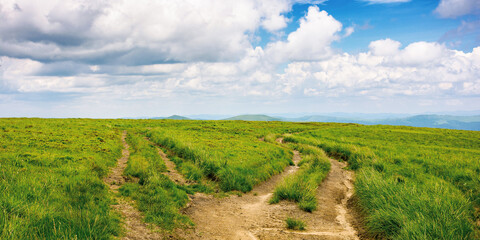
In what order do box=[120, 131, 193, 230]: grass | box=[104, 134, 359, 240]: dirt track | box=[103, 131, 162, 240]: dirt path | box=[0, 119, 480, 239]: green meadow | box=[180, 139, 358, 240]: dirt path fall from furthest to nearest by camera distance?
box=[180, 139, 358, 240]: dirt path, box=[120, 131, 193, 230]: grass, box=[104, 134, 359, 240]: dirt track, box=[103, 131, 162, 240]: dirt path, box=[0, 119, 480, 239]: green meadow

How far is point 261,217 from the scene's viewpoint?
36.9ft

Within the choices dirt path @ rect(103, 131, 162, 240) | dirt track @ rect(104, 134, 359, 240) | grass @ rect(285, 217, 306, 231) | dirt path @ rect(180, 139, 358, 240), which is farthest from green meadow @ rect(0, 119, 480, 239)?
grass @ rect(285, 217, 306, 231)

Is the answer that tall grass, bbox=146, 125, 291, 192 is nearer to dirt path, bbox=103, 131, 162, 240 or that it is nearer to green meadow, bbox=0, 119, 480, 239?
green meadow, bbox=0, 119, 480, 239

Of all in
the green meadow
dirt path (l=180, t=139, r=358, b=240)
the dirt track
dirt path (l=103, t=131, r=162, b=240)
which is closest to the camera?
the green meadow

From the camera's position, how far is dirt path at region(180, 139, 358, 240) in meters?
9.43

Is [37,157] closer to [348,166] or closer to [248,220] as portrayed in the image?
[248,220]

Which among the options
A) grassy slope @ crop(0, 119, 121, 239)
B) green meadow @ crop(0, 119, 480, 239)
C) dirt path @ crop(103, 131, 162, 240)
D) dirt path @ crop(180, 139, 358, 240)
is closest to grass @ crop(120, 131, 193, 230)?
green meadow @ crop(0, 119, 480, 239)

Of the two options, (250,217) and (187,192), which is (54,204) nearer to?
(187,192)

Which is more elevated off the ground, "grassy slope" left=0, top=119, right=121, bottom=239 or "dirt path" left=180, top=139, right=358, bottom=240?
"grassy slope" left=0, top=119, right=121, bottom=239

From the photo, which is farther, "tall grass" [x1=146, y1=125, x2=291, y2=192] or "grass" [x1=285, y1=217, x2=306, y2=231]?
"tall grass" [x1=146, y1=125, x2=291, y2=192]

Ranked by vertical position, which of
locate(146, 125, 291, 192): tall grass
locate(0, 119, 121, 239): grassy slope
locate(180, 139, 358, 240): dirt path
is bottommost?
locate(180, 139, 358, 240): dirt path

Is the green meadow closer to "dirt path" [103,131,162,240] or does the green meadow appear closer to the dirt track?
"dirt path" [103,131,162,240]

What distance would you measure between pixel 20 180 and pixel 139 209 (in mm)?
5005

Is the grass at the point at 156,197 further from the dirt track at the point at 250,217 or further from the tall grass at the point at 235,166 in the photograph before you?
the tall grass at the point at 235,166
